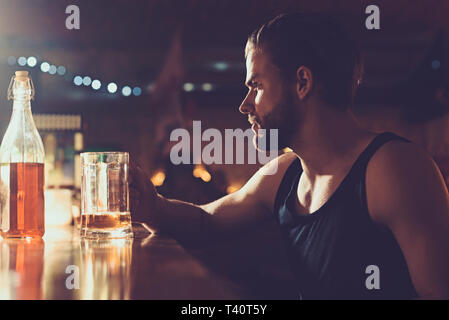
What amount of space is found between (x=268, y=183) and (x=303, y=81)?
31 cm

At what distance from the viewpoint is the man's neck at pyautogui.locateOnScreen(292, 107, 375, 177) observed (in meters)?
1.25

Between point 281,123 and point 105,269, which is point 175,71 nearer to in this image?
point 281,123

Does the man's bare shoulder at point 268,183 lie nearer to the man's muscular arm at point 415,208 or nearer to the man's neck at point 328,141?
the man's neck at point 328,141

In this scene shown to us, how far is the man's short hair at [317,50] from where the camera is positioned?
128 cm

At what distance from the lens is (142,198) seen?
1.15 m

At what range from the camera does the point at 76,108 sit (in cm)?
647

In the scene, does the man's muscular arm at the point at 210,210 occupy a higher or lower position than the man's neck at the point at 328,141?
lower

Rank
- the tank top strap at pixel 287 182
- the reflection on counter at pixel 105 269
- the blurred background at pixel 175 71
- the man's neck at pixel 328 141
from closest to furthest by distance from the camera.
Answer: the reflection on counter at pixel 105 269 → the man's neck at pixel 328 141 → the tank top strap at pixel 287 182 → the blurred background at pixel 175 71

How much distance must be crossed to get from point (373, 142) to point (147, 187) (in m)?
0.49

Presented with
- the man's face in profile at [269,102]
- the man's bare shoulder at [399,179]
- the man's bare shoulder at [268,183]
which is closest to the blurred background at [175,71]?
the man's bare shoulder at [268,183]

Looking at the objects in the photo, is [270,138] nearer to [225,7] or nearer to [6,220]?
[6,220]

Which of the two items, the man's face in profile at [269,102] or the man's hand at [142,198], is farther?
the man's face in profile at [269,102]

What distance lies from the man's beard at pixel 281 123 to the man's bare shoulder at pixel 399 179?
25 cm
